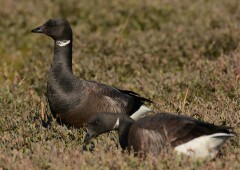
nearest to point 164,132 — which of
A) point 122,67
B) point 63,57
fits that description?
point 63,57

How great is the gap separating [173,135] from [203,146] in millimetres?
315

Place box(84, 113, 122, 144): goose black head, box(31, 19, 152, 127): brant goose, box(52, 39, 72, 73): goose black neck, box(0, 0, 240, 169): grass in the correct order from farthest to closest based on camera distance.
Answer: box(52, 39, 72, 73): goose black neck, box(31, 19, 152, 127): brant goose, box(84, 113, 122, 144): goose black head, box(0, 0, 240, 169): grass

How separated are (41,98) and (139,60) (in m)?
2.88

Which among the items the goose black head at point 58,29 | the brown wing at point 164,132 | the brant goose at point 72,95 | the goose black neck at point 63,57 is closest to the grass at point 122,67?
the brown wing at point 164,132

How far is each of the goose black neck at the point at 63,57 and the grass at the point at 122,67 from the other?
25.3 inches

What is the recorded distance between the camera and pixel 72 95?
8516 millimetres

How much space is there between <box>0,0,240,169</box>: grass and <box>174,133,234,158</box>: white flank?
0.50 feet

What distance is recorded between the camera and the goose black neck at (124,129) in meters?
6.59

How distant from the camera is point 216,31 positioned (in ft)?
43.9

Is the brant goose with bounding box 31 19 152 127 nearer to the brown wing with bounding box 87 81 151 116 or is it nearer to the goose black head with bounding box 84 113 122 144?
the brown wing with bounding box 87 81 151 116

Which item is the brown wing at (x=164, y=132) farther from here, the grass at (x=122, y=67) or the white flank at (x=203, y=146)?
the grass at (x=122, y=67)

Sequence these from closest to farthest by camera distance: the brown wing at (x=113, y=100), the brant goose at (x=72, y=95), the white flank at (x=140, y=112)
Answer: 1. the brant goose at (x=72, y=95)
2. the brown wing at (x=113, y=100)
3. the white flank at (x=140, y=112)

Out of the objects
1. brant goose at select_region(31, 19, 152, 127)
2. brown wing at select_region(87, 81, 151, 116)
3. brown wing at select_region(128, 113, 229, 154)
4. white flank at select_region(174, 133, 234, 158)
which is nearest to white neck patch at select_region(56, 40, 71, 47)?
brant goose at select_region(31, 19, 152, 127)

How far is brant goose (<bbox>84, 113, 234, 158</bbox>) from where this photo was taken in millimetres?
6227
